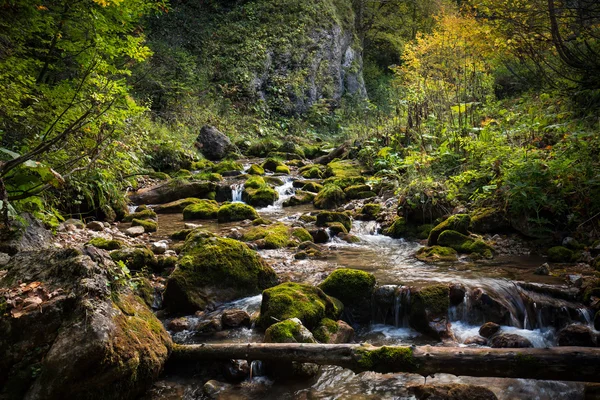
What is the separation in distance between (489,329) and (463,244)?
8.44ft

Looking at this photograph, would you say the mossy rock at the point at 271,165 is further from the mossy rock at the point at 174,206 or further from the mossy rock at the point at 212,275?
the mossy rock at the point at 212,275

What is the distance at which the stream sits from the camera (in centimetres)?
354

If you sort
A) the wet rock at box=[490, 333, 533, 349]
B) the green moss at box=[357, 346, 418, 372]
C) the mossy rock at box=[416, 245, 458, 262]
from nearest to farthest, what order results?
the green moss at box=[357, 346, 418, 372] → the wet rock at box=[490, 333, 533, 349] → the mossy rock at box=[416, 245, 458, 262]

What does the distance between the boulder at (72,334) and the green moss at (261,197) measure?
7689 millimetres

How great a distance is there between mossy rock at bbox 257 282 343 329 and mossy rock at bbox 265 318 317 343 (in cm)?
35

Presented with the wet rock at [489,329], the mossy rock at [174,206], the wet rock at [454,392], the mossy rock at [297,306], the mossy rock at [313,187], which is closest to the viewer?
the wet rock at [454,392]

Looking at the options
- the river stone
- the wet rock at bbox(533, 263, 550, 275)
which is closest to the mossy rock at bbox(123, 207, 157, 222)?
the wet rock at bbox(533, 263, 550, 275)

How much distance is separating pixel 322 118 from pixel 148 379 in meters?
23.2

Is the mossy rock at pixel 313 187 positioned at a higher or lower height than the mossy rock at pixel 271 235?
higher

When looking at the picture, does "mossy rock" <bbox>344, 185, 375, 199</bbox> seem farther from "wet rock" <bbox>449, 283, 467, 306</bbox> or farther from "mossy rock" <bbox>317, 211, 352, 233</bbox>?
"wet rock" <bbox>449, 283, 467, 306</bbox>

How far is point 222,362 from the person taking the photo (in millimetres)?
3781

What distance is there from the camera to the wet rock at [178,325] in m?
4.55

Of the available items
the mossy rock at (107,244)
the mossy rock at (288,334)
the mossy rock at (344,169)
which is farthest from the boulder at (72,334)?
the mossy rock at (344,169)

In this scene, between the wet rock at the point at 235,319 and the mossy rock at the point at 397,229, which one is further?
the mossy rock at the point at 397,229
